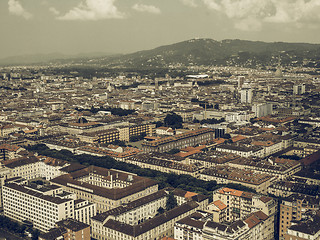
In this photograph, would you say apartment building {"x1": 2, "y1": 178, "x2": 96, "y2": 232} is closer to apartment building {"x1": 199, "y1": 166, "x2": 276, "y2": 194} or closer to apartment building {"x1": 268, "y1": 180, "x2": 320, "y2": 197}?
apartment building {"x1": 199, "y1": 166, "x2": 276, "y2": 194}

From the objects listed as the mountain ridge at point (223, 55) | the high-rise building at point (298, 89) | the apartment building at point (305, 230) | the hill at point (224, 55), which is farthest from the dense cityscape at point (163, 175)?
the mountain ridge at point (223, 55)

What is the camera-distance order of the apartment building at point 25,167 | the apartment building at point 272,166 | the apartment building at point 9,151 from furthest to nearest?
the apartment building at point 9,151
the apartment building at point 25,167
the apartment building at point 272,166

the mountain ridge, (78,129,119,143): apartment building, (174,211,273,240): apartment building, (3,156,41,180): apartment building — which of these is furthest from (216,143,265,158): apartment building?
the mountain ridge

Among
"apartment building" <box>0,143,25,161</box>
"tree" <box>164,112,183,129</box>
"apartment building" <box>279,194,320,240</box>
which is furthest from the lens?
"tree" <box>164,112,183,129</box>

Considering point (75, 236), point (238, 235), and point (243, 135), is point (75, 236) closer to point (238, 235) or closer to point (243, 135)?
point (238, 235)

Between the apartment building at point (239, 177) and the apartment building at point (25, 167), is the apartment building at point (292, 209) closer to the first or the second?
the apartment building at point (239, 177)

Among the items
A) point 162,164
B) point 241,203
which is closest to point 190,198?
point 241,203
